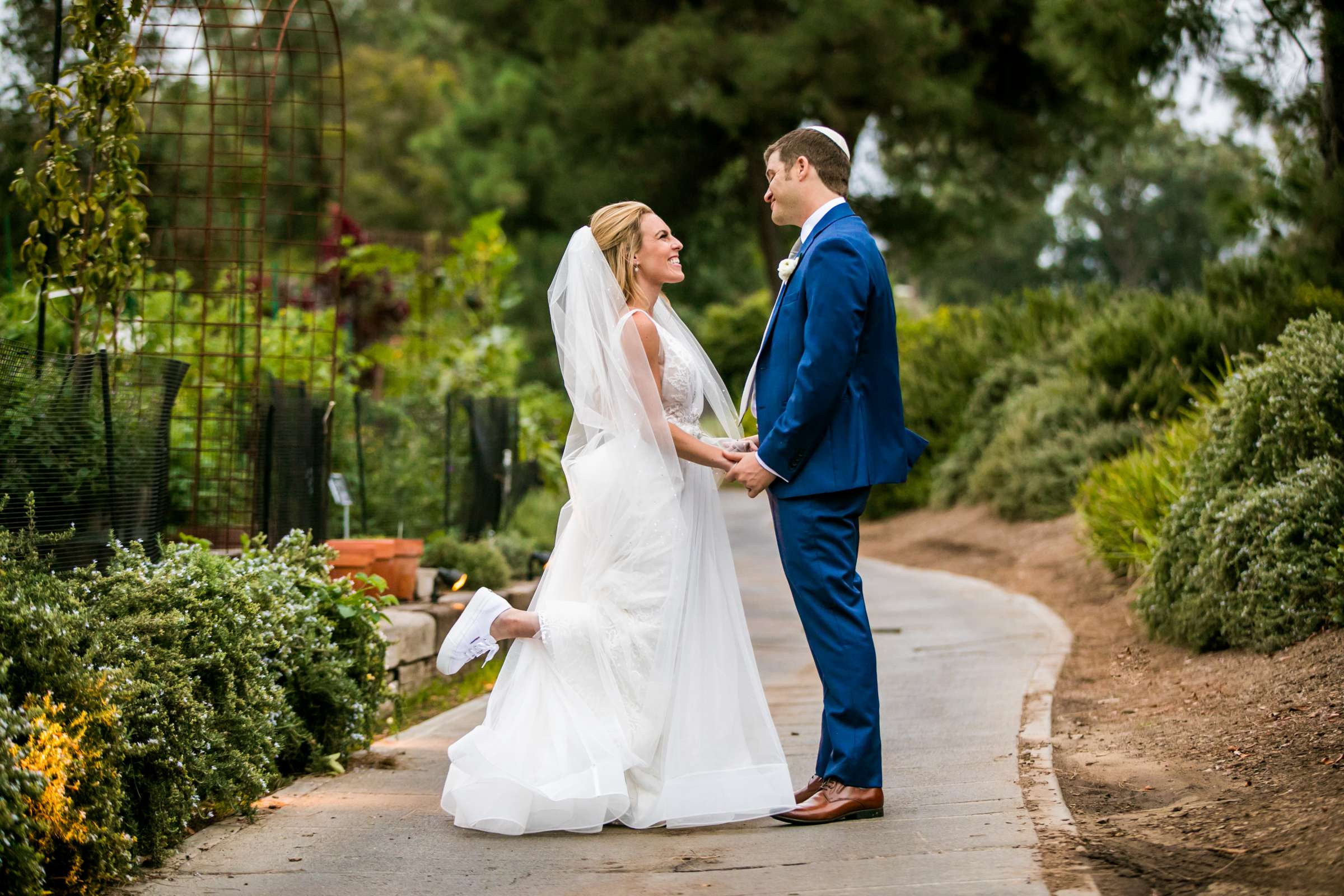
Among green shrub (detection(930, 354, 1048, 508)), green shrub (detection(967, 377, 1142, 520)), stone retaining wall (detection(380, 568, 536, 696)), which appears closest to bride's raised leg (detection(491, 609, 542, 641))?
stone retaining wall (detection(380, 568, 536, 696))

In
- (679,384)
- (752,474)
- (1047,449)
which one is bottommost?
(1047,449)

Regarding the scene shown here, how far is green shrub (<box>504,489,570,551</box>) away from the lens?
9648 mm

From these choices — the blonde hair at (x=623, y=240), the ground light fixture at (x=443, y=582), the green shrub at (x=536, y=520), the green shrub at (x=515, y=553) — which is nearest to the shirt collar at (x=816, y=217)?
the blonde hair at (x=623, y=240)

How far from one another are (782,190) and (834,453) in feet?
3.03

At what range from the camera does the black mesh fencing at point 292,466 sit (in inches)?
249

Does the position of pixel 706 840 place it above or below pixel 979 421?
below

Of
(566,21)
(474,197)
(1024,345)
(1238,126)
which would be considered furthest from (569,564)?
(474,197)

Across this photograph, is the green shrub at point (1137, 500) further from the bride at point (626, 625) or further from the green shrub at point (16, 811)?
the green shrub at point (16, 811)

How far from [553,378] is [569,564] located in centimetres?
2530

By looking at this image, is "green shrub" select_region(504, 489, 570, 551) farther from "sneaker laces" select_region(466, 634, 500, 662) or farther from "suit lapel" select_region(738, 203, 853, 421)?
"suit lapel" select_region(738, 203, 853, 421)

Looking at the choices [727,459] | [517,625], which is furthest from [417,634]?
[727,459]

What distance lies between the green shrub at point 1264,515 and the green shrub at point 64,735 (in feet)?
15.0

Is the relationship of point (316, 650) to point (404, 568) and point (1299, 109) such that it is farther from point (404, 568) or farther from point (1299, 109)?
point (1299, 109)

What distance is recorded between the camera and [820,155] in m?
4.26
